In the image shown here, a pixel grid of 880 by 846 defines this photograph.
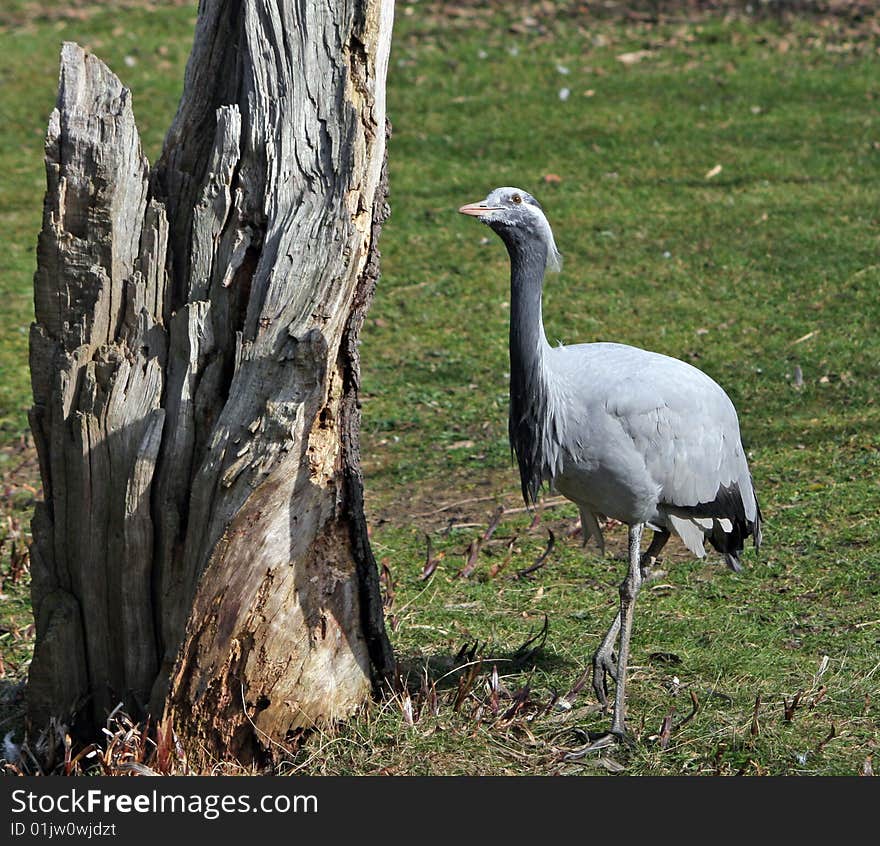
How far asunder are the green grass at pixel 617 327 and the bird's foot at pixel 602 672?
120mm

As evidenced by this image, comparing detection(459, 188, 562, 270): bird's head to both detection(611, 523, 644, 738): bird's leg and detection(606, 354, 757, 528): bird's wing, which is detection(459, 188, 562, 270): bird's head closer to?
detection(606, 354, 757, 528): bird's wing

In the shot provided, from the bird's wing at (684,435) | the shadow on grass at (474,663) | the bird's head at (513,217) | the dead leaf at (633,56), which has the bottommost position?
the shadow on grass at (474,663)

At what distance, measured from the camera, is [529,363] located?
4.57 meters

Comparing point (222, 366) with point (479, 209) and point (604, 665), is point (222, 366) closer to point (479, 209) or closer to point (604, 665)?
point (479, 209)

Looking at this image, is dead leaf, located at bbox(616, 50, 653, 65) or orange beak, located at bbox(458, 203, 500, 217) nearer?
orange beak, located at bbox(458, 203, 500, 217)

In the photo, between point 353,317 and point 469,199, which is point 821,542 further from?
point 469,199

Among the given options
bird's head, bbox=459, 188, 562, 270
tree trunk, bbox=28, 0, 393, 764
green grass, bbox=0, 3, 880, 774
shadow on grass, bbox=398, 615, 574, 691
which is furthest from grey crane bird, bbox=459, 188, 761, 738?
tree trunk, bbox=28, 0, 393, 764

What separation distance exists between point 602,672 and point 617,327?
394 centimetres

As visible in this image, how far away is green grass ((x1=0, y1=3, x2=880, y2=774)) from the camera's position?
4.66 m

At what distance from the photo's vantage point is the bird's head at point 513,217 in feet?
14.7

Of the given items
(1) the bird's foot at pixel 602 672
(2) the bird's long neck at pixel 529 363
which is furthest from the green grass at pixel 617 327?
(2) the bird's long neck at pixel 529 363

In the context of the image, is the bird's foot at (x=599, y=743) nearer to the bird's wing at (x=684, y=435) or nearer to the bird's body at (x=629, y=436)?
the bird's body at (x=629, y=436)

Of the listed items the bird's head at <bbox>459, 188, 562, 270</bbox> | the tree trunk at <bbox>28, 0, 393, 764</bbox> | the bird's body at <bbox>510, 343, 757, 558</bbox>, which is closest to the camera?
the tree trunk at <bbox>28, 0, 393, 764</bbox>

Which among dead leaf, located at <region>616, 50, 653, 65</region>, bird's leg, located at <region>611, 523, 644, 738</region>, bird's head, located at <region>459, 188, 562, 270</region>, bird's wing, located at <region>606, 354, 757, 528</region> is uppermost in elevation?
dead leaf, located at <region>616, 50, 653, 65</region>
